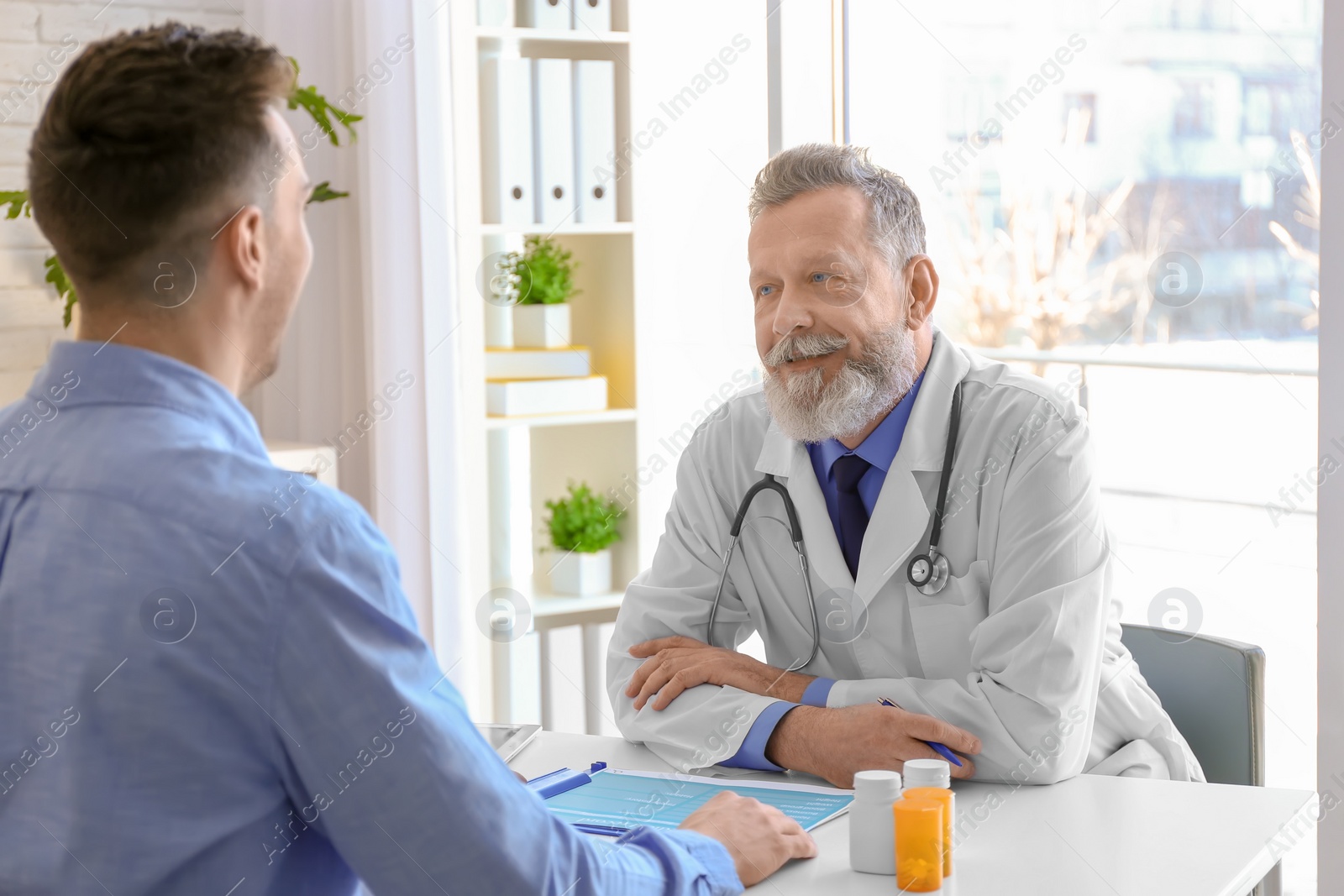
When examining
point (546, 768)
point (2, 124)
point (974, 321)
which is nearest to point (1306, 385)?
point (974, 321)

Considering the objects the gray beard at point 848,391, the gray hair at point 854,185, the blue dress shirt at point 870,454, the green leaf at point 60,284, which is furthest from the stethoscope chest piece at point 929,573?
the green leaf at point 60,284

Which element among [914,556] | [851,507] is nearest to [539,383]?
[851,507]

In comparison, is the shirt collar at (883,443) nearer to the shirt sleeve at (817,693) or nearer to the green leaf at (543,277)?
the shirt sleeve at (817,693)

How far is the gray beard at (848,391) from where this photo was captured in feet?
6.03

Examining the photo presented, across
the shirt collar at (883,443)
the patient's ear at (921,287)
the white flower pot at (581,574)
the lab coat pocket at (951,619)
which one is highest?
the patient's ear at (921,287)

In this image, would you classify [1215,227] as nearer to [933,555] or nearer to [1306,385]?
[1306,385]

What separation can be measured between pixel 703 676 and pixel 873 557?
0.95 ft

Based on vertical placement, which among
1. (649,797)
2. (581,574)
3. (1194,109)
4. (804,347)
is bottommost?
(581,574)

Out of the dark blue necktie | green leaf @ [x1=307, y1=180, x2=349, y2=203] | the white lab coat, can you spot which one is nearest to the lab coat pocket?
the white lab coat

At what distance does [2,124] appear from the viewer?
2963 mm

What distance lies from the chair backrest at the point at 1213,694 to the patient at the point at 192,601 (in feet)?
3.59

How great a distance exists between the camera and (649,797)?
145 centimetres

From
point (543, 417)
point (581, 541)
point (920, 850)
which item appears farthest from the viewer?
point (581, 541)

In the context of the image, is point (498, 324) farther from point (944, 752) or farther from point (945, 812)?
point (945, 812)
